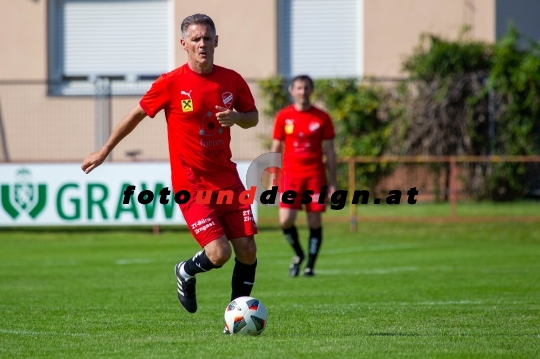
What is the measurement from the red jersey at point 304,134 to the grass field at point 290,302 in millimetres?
1465

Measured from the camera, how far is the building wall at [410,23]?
86.8 feet

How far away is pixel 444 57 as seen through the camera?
83.5 feet

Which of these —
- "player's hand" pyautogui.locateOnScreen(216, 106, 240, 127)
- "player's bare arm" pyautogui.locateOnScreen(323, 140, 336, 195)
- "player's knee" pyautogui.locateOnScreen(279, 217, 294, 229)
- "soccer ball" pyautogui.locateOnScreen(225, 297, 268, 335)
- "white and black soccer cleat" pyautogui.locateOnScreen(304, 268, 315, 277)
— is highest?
"player's hand" pyautogui.locateOnScreen(216, 106, 240, 127)

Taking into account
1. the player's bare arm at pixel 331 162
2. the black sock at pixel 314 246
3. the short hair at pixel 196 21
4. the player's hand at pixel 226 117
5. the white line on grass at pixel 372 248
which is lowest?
the white line on grass at pixel 372 248

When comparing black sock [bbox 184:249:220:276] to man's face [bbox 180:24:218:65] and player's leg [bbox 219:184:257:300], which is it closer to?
player's leg [bbox 219:184:257:300]

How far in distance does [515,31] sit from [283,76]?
19.7 ft

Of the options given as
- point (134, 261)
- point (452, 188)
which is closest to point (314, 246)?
point (134, 261)

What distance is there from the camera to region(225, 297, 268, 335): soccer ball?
7.42m

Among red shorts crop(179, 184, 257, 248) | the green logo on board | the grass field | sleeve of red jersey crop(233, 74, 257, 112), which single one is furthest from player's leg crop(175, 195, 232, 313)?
the green logo on board

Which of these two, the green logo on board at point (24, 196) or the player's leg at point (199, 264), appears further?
the green logo on board at point (24, 196)

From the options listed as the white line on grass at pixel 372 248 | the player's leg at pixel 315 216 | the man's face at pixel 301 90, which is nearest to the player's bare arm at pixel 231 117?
the man's face at pixel 301 90

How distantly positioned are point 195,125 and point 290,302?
2.86 m

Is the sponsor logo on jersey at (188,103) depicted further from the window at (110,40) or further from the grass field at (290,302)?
the window at (110,40)

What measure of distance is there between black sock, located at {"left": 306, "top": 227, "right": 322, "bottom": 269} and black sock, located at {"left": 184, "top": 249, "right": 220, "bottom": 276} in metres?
5.61
